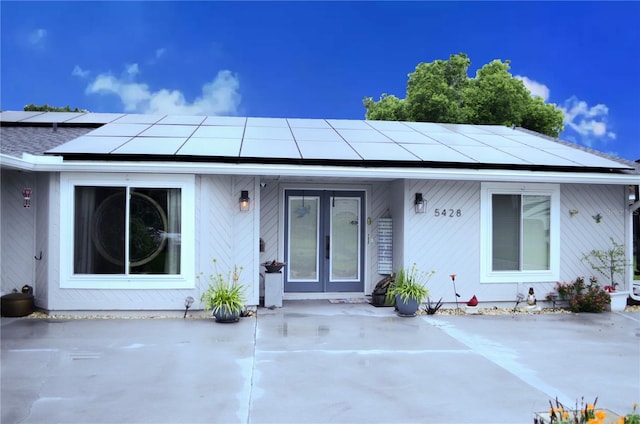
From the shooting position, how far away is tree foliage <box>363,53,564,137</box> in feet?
70.2

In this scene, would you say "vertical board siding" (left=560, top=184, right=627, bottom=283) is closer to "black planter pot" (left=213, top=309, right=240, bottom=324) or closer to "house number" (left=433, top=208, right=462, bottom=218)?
"house number" (left=433, top=208, right=462, bottom=218)

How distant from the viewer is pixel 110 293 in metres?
7.80

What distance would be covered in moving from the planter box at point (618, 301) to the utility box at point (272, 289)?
605 cm

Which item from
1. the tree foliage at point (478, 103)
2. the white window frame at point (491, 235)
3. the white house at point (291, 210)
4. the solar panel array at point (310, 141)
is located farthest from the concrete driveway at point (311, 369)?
the tree foliage at point (478, 103)

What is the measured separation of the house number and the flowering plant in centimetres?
236

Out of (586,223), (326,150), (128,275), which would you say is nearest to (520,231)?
(586,223)

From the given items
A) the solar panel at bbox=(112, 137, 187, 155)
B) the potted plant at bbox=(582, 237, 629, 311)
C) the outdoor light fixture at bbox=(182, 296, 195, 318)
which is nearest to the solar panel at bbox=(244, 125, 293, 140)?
the solar panel at bbox=(112, 137, 187, 155)

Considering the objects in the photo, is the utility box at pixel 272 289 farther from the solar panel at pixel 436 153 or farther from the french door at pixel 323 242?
the solar panel at pixel 436 153

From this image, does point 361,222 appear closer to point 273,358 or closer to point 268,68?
point 273,358

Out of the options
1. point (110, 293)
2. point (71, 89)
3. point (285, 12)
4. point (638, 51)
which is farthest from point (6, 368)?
point (71, 89)

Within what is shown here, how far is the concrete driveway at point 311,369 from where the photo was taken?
404 cm

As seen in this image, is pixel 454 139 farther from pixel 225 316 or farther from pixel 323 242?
pixel 225 316

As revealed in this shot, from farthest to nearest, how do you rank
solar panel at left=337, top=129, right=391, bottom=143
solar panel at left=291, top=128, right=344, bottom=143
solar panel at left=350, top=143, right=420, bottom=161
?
1. solar panel at left=337, top=129, right=391, bottom=143
2. solar panel at left=291, top=128, right=344, bottom=143
3. solar panel at left=350, top=143, right=420, bottom=161

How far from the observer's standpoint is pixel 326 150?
8.72 metres
